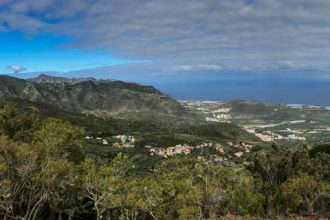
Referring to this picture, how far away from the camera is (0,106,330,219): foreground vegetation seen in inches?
1506

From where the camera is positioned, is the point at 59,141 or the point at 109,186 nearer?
the point at 109,186

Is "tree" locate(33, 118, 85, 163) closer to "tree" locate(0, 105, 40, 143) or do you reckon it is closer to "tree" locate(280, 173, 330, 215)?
"tree" locate(0, 105, 40, 143)

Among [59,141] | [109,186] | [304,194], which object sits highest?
[59,141]

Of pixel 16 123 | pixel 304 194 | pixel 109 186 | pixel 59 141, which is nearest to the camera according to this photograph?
pixel 109 186

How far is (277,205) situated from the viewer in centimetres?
5497

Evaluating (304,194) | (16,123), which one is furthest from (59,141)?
(304,194)

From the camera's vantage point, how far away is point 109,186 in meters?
40.2

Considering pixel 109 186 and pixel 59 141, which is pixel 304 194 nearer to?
pixel 109 186

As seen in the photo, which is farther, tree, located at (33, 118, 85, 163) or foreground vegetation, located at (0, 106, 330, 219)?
tree, located at (33, 118, 85, 163)

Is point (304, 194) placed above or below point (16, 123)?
below

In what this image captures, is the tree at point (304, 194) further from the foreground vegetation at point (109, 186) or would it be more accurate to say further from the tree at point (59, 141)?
the tree at point (59, 141)

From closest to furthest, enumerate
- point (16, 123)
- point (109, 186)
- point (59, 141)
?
1. point (109, 186)
2. point (59, 141)
3. point (16, 123)

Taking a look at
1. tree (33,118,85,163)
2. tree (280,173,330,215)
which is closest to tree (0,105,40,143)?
tree (33,118,85,163)

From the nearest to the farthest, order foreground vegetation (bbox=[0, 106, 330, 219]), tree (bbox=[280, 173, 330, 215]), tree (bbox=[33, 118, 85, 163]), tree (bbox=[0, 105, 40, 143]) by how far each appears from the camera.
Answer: foreground vegetation (bbox=[0, 106, 330, 219]) < tree (bbox=[33, 118, 85, 163]) < tree (bbox=[0, 105, 40, 143]) < tree (bbox=[280, 173, 330, 215])
